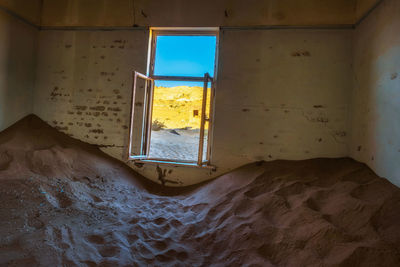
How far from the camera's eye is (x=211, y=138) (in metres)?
4.00

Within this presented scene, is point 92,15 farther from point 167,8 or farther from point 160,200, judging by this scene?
point 160,200

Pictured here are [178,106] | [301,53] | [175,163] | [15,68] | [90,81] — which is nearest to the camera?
[301,53]

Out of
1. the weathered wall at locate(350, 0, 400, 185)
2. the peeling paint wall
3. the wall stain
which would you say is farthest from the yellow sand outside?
the weathered wall at locate(350, 0, 400, 185)

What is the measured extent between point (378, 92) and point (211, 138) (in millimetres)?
2354

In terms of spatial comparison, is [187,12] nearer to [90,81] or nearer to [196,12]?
[196,12]

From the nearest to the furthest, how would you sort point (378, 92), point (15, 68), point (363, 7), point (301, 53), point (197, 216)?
point (197, 216)
point (378, 92)
point (363, 7)
point (301, 53)
point (15, 68)

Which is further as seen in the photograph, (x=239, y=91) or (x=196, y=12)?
(x=196, y=12)

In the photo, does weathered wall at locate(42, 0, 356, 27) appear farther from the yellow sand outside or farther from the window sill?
the yellow sand outside

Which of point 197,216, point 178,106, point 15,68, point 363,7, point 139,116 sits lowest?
point 197,216

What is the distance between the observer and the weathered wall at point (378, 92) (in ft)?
8.32

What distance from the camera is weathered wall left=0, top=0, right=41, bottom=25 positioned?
391 centimetres

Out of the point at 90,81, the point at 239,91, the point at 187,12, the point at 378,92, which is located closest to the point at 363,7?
the point at 378,92

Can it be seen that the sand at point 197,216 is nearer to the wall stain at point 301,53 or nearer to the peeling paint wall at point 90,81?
the peeling paint wall at point 90,81

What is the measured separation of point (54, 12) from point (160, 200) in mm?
4057
